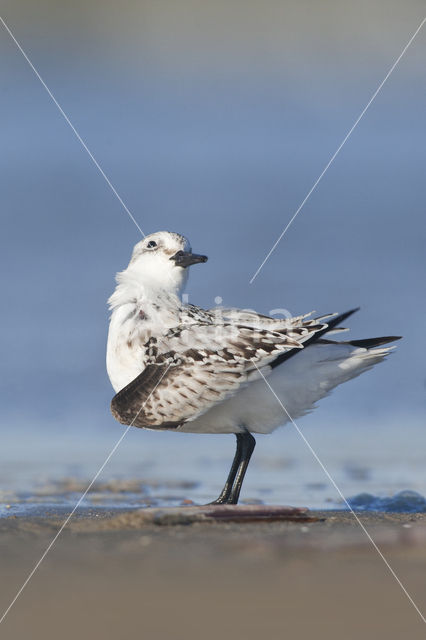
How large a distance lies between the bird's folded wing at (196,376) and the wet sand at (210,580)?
949 mm

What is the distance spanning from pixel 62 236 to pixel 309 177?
4.05 m

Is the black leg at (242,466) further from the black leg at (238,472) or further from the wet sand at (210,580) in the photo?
the wet sand at (210,580)

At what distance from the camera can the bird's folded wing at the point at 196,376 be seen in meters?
5.59

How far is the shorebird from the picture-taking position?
18.4ft

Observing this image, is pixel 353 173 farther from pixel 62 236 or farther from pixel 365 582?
pixel 365 582

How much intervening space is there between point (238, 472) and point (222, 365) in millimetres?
698

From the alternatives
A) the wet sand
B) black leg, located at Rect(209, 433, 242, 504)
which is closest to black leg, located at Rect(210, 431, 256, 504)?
black leg, located at Rect(209, 433, 242, 504)

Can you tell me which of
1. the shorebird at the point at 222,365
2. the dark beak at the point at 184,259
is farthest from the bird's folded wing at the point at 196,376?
the dark beak at the point at 184,259

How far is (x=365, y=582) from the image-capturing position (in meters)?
3.64

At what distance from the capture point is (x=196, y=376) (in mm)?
5598

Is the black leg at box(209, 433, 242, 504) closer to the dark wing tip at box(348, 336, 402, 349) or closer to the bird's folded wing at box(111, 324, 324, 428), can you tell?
the bird's folded wing at box(111, 324, 324, 428)
